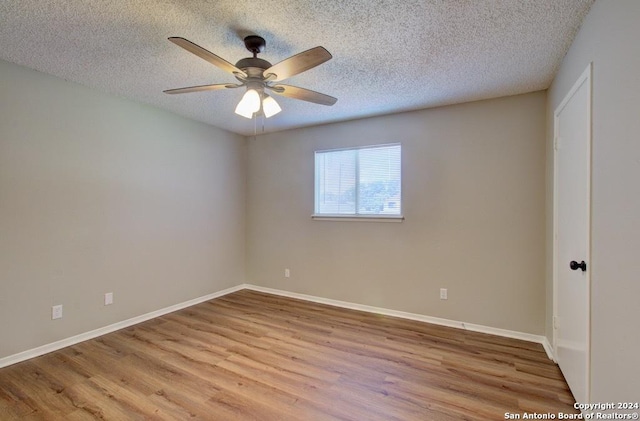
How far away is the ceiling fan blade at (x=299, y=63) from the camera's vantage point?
61.9 inches

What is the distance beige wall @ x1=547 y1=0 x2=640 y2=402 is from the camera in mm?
1206

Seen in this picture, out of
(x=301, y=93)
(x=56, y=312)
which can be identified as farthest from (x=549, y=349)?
(x=56, y=312)

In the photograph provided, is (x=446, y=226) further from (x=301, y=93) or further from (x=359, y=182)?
(x=301, y=93)

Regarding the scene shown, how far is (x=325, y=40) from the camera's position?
6.64 ft

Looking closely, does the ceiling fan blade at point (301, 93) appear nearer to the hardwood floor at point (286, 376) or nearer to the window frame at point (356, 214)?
the window frame at point (356, 214)

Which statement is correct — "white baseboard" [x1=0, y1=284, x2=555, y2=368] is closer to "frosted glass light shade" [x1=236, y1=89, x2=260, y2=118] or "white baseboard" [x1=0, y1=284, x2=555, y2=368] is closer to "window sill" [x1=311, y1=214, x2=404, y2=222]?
"window sill" [x1=311, y1=214, x2=404, y2=222]

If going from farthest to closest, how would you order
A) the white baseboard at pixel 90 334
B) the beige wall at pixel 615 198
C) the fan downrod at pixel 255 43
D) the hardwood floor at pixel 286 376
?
the white baseboard at pixel 90 334 → the fan downrod at pixel 255 43 → the hardwood floor at pixel 286 376 → the beige wall at pixel 615 198

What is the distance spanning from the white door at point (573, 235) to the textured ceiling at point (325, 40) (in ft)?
1.62

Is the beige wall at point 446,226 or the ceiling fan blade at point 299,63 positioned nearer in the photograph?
the ceiling fan blade at point 299,63

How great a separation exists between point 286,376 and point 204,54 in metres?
2.26

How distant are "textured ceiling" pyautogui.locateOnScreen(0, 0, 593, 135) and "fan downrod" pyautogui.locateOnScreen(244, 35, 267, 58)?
0.05 metres

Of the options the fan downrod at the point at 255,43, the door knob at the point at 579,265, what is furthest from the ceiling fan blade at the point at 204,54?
the door knob at the point at 579,265

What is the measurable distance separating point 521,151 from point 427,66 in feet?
4.48

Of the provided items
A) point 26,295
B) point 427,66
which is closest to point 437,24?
point 427,66
